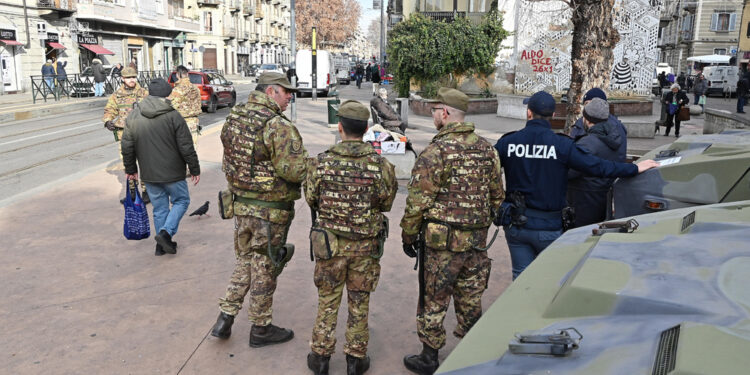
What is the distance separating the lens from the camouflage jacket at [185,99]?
28.8ft

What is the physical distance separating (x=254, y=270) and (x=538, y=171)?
6.64 ft

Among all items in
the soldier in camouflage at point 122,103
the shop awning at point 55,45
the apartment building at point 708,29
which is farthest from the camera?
the apartment building at point 708,29

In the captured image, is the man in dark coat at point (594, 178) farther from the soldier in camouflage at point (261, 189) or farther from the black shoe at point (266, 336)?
the black shoe at point (266, 336)

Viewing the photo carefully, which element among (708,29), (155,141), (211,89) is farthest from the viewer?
(708,29)

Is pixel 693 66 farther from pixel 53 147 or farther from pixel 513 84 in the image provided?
pixel 53 147

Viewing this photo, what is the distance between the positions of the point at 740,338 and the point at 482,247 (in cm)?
216

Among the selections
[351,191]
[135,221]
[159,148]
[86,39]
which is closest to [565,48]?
[159,148]

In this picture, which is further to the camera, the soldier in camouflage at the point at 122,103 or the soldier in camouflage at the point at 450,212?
the soldier in camouflage at the point at 122,103

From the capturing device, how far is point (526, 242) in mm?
3998

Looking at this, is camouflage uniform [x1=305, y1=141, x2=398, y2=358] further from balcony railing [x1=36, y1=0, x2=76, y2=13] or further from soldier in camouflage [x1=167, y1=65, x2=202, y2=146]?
balcony railing [x1=36, y1=0, x2=76, y2=13]

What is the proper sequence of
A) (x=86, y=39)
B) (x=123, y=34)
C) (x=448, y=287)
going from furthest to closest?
1. (x=123, y=34)
2. (x=86, y=39)
3. (x=448, y=287)

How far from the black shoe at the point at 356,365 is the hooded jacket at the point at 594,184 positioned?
2.11m

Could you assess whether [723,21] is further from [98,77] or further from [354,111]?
[354,111]

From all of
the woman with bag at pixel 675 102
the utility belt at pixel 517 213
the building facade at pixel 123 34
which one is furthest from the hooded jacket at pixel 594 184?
the building facade at pixel 123 34
